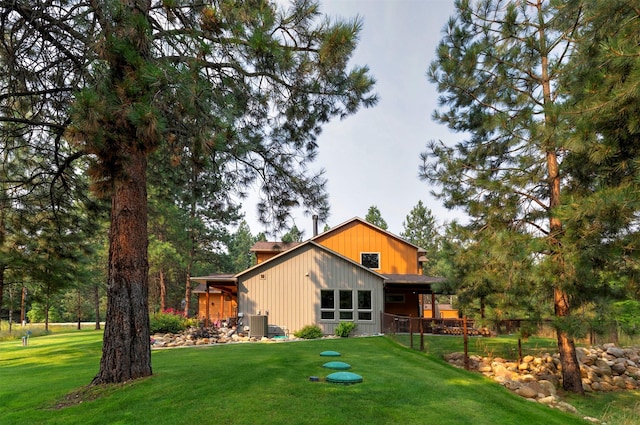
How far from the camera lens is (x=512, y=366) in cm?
1083

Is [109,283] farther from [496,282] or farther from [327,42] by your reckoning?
[496,282]

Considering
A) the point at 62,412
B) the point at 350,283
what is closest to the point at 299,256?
the point at 350,283

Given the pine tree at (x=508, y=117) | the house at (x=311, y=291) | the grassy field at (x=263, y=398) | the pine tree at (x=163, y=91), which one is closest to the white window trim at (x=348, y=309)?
the house at (x=311, y=291)

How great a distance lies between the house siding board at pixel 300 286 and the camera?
53.8ft

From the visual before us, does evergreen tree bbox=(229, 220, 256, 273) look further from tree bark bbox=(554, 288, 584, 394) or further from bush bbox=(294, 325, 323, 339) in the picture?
tree bark bbox=(554, 288, 584, 394)

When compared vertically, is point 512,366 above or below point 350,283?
below

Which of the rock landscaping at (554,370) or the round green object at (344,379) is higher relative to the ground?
the round green object at (344,379)

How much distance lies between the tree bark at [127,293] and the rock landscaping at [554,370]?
7.61 meters

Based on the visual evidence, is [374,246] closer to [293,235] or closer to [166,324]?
[166,324]

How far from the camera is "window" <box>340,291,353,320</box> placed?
16438mm

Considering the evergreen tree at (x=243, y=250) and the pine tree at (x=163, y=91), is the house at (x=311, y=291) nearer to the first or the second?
the pine tree at (x=163, y=91)

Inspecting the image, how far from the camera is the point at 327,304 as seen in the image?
54.6 ft

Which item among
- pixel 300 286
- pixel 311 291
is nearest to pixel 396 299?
pixel 311 291

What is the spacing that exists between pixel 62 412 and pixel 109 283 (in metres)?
1.86
